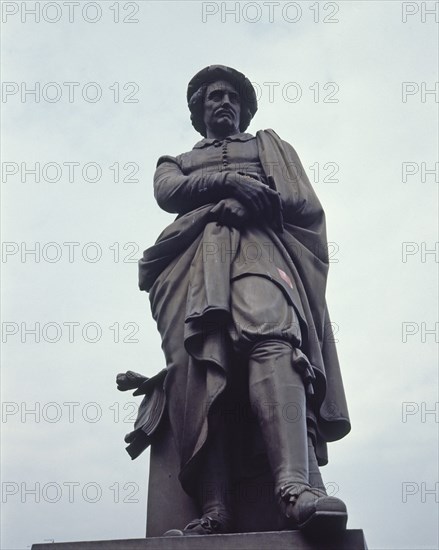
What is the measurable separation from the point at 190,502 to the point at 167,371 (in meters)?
0.99

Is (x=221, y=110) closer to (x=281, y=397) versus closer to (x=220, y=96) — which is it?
(x=220, y=96)

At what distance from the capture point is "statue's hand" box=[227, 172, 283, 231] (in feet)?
25.9

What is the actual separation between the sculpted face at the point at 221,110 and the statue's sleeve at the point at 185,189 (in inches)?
23.2

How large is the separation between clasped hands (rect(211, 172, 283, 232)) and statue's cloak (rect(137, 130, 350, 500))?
0.31 feet

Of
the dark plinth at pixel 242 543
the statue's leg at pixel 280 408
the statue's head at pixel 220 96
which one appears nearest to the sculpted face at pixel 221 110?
the statue's head at pixel 220 96

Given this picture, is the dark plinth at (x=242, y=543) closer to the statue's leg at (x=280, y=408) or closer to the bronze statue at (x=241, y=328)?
the bronze statue at (x=241, y=328)

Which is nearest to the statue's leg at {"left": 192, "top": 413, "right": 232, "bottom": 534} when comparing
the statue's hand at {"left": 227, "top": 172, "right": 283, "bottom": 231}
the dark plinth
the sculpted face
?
the dark plinth

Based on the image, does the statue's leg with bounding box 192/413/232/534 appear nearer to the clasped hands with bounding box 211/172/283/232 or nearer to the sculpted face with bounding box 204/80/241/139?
the clasped hands with bounding box 211/172/283/232

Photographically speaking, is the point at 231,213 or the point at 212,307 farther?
the point at 231,213

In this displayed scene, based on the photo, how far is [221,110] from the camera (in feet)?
29.4

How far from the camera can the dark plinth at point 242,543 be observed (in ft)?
19.9

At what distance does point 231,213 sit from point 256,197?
0.23 meters

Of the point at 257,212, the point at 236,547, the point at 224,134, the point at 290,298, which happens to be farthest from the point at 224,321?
the point at 224,134

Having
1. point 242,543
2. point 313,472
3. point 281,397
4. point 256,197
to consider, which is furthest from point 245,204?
point 242,543
